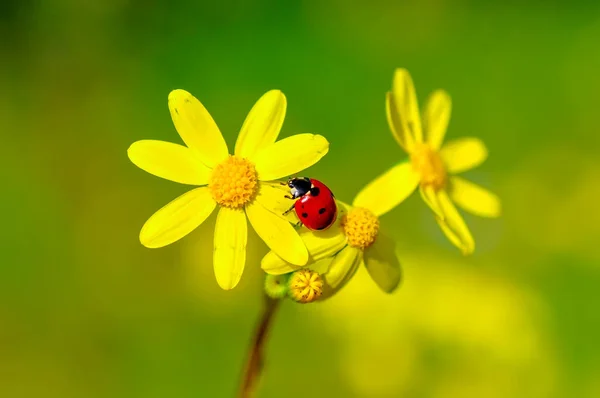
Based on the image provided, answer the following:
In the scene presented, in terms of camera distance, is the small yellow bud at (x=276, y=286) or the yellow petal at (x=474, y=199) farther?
the yellow petal at (x=474, y=199)

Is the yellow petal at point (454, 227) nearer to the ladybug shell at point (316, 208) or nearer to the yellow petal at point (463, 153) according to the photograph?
the yellow petal at point (463, 153)

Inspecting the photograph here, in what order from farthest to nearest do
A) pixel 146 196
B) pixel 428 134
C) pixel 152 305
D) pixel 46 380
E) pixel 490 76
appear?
pixel 490 76
pixel 146 196
pixel 152 305
pixel 46 380
pixel 428 134

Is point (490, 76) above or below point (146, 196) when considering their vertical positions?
above

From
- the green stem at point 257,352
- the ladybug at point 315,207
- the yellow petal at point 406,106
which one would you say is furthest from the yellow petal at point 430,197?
the green stem at point 257,352

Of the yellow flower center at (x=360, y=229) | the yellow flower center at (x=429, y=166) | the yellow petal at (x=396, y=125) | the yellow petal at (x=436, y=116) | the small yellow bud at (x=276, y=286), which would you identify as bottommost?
the small yellow bud at (x=276, y=286)

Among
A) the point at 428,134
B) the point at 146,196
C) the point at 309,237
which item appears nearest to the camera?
the point at 309,237

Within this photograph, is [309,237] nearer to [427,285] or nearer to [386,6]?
[427,285]

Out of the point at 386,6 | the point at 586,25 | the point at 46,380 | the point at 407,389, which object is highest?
the point at 586,25

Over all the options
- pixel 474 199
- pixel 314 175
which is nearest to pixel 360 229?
pixel 474 199

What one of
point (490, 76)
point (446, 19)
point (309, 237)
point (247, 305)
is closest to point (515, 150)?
point (490, 76)
